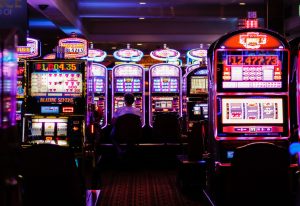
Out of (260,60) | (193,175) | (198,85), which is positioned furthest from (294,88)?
(198,85)

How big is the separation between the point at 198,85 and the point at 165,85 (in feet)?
2.61

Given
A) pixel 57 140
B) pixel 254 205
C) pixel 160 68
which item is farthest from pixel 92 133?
pixel 160 68

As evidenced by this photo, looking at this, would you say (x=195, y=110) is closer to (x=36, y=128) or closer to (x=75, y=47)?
(x=75, y=47)

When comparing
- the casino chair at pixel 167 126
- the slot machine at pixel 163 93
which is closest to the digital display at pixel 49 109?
the casino chair at pixel 167 126

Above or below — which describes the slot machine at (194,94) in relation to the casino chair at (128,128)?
above

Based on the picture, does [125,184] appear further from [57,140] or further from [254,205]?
[254,205]

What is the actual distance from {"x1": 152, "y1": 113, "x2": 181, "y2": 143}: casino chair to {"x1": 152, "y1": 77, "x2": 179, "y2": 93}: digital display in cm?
123

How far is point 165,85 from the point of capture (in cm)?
1035

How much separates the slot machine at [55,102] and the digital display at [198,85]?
4.44 metres

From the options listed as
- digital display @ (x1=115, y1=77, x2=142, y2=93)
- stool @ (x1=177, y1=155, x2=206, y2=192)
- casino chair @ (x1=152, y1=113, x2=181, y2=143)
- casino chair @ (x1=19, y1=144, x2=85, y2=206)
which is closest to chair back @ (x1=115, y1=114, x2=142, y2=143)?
casino chair @ (x1=152, y1=113, x2=181, y2=143)

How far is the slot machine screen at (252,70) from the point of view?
4973 millimetres

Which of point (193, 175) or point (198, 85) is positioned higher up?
point (198, 85)

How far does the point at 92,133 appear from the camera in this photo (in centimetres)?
588

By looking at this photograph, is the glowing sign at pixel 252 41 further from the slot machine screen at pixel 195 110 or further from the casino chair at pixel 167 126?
the slot machine screen at pixel 195 110
